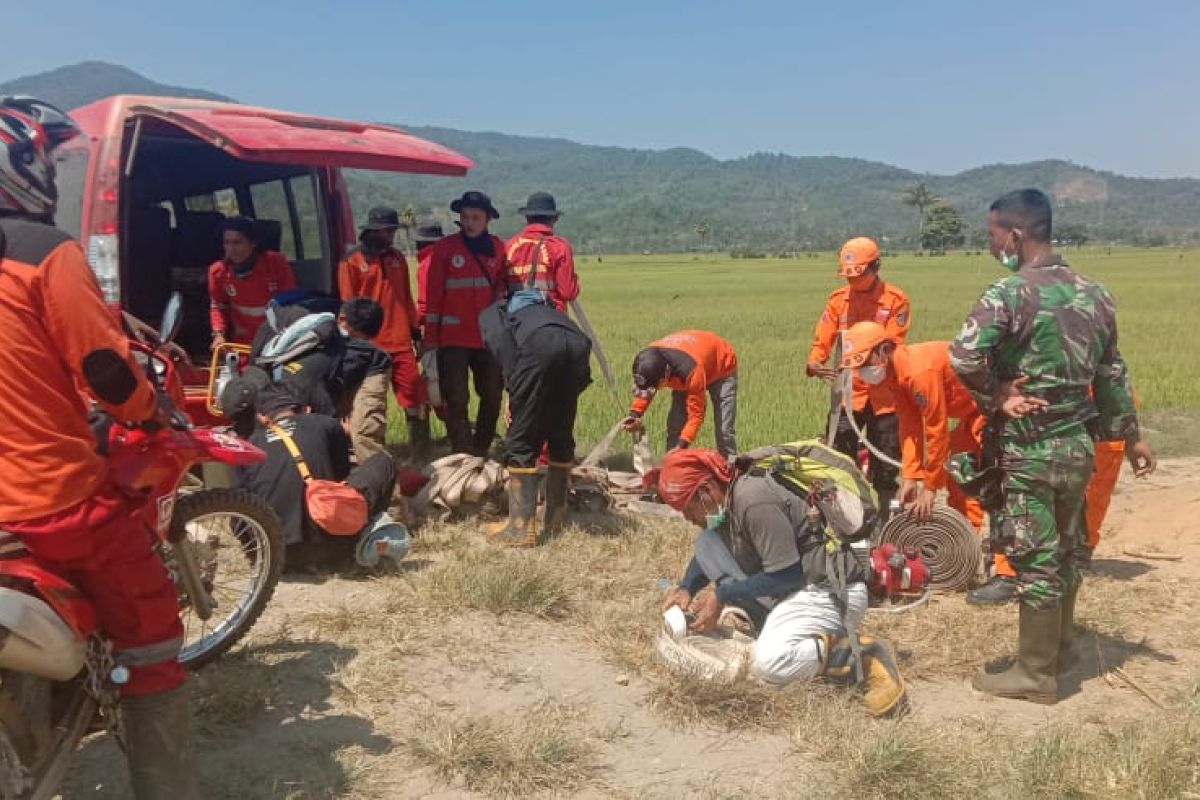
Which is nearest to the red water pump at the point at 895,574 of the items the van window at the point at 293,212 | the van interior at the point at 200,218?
the van interior at the point at 200,218

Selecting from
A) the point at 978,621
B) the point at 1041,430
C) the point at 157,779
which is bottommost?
the point at 978,621

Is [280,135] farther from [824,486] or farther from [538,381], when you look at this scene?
[824,486]

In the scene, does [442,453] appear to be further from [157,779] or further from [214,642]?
[157,779]

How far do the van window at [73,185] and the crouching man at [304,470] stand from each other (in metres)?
Result: 1.32

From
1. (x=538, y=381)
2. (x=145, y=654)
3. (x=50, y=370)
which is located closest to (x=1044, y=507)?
(x=538, y=381)

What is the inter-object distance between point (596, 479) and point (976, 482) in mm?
2707

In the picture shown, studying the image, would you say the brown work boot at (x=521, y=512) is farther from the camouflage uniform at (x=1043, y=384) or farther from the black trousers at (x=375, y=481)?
the camouflage uniform at (x=1043, y=384)

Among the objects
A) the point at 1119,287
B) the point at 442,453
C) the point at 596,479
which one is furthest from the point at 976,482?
the point at 1119,287

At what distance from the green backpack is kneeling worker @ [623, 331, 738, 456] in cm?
175

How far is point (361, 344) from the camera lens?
5.69 m

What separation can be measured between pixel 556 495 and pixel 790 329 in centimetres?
1369

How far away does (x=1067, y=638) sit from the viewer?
3.85 meters

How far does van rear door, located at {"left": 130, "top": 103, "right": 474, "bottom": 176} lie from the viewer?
472cm

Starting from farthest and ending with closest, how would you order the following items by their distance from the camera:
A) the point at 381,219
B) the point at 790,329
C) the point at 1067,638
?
the point at 790,329 < the point at 381,219 < the point at 1067,638
